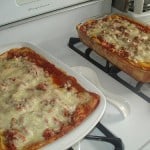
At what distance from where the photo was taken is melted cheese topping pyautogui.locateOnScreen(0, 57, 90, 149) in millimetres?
579

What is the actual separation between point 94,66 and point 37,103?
0.86ft

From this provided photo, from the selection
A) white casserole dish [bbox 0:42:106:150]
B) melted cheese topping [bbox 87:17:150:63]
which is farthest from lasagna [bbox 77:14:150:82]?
white casserole dish [bbox 0:42:106:150]

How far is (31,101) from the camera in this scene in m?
0.63

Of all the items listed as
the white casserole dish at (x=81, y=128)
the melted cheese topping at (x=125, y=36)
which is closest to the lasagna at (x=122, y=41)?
the melted cheese topping at (x=125, y=36)

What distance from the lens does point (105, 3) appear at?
1.02 metres

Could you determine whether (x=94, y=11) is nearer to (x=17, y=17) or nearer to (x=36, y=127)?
(x=17, y=17)

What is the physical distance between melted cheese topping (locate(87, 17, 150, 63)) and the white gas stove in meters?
0.08

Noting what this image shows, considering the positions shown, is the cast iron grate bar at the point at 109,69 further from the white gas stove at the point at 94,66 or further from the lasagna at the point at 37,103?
the lasagna at the point at 37,103

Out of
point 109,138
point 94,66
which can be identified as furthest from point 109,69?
point 109,138

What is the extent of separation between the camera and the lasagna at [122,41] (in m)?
0.74

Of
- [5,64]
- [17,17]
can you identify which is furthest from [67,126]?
[17,17]

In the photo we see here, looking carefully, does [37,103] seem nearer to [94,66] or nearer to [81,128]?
[81,128]

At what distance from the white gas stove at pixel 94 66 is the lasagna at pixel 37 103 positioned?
0.19 ft

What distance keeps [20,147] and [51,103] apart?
4.4 inches
